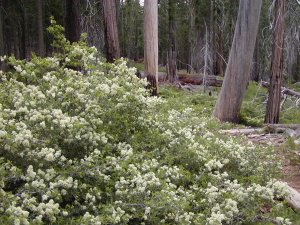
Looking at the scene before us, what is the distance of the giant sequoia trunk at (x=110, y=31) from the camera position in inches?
392

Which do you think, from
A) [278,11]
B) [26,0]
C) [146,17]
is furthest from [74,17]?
[26,0]

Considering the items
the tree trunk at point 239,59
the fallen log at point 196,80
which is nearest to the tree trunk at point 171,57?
the fallen log at point 196,80

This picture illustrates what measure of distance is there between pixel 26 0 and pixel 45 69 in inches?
891

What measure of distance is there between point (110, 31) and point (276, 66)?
4264 mm

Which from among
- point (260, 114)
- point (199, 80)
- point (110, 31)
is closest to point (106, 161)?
point (110, 31)

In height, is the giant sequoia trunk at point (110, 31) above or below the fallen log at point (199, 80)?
above

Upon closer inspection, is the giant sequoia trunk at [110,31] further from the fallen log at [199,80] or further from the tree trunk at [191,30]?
the tree trunk at [191,30]

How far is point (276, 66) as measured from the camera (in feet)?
33.8

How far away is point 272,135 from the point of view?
27.9ft

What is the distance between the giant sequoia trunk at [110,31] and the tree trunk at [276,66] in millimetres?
3941

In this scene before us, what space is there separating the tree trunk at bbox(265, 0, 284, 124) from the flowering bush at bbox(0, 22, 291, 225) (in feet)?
18.1

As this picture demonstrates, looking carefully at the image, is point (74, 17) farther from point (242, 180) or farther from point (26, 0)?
point (26, 0)

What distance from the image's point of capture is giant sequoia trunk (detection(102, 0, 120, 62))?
32.6 feet

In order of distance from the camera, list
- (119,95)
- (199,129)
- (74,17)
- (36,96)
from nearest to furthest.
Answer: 1. (36,96)
2. (119,95)
3. (199,129)
4. (74,17)
